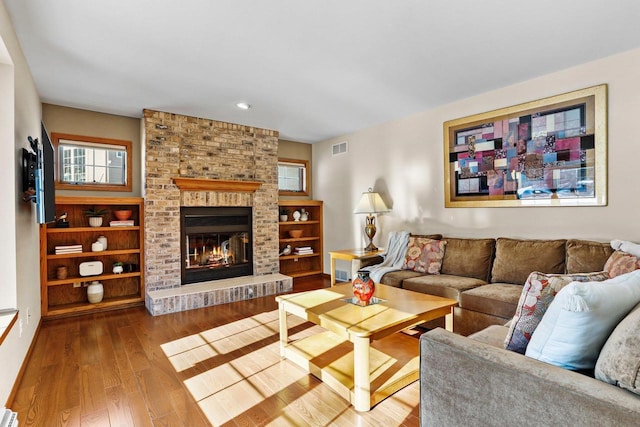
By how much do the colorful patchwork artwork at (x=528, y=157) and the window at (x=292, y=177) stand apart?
2.91 m

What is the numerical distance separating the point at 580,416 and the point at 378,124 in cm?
445

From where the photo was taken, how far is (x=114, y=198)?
4.16m

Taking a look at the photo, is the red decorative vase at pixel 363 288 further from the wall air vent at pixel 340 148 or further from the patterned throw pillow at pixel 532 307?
the wall air vent at pixel 340 148

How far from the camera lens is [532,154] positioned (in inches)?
134

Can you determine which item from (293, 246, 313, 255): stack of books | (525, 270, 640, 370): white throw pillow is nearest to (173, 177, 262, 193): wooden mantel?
(293, 246, 313, 255): stack of books

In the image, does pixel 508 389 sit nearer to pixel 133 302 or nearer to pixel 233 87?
pixel 233 87

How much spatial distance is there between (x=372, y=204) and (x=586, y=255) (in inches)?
97.6

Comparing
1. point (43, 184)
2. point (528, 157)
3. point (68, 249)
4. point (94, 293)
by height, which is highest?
point (528, 157)

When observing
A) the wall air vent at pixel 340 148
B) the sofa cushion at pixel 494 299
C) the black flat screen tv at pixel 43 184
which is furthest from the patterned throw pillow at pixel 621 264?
the black flat screen tv at pixel 43 184

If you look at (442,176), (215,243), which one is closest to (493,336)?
(442,176)

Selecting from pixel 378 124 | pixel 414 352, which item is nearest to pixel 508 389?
pixel 414 352

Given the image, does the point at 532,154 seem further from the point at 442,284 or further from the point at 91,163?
the point at 91,163

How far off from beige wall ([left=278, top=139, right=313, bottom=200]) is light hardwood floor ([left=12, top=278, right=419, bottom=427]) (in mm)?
3289

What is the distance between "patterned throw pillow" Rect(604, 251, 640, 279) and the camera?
2268 millimetres
